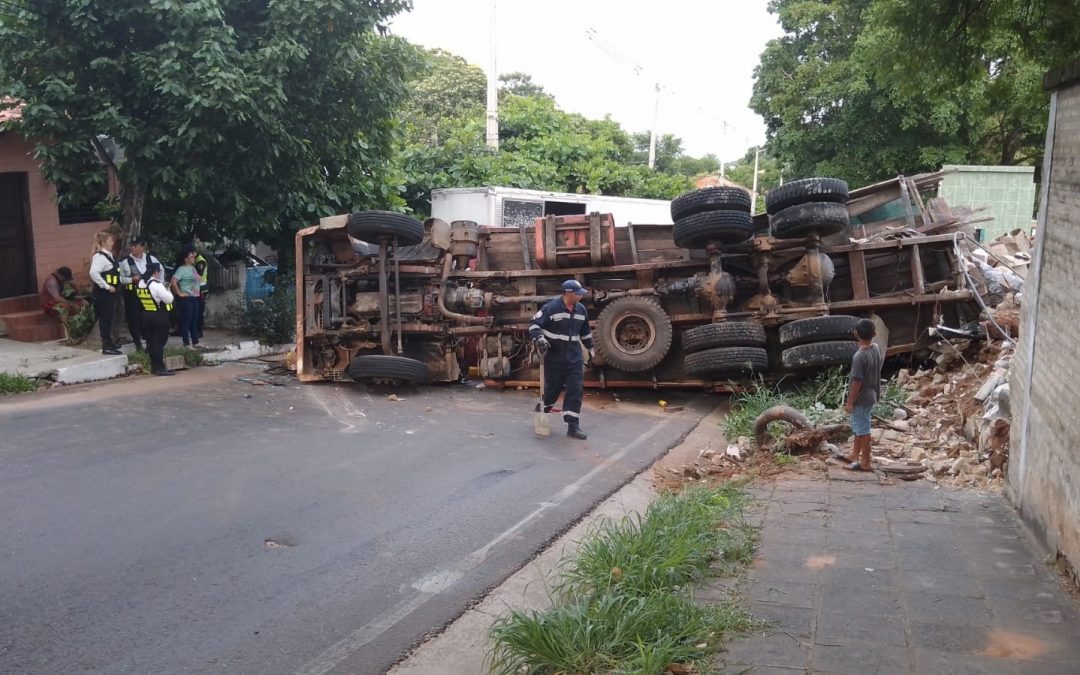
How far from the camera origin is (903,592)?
441 centimetres

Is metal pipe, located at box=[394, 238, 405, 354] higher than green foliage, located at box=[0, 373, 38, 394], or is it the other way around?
metal pipe, located at box=[394, 238, 405, 354]

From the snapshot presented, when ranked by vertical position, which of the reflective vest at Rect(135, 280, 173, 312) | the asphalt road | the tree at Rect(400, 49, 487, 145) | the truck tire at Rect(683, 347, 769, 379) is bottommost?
the asphalt road

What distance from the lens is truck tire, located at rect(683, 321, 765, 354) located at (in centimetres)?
966

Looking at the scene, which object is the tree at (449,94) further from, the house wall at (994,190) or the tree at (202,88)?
the tree at (202,88)

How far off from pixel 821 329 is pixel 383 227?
5.14 meters

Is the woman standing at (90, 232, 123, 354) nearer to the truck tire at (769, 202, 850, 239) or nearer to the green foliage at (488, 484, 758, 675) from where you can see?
the truck tire at (769, 202, 850, 239)

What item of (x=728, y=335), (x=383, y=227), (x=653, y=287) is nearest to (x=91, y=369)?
(x=383, y=227)

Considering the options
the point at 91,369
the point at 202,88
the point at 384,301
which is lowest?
the point at 91,369

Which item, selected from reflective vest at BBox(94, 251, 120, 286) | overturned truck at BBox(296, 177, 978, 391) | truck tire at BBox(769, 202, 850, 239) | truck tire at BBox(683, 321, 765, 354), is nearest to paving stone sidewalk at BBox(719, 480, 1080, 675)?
truck tire at BBox(683, 321, 765, 354)

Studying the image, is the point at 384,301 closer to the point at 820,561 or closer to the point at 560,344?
the point at 560,344

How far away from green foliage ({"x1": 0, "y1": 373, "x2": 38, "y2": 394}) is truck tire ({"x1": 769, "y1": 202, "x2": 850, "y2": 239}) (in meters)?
8.50

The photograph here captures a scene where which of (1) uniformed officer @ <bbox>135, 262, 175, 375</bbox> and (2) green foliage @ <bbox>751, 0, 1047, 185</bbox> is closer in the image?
(1) uniformed officer @ <bbox>135, 262, 175, 375</bbox>

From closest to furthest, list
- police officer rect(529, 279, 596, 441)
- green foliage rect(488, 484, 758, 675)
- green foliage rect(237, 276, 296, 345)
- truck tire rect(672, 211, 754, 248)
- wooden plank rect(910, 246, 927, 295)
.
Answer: green foliage rect(488, 484, 758, 675) → police officer rect(529, 279, 596, 441) → truck tire rect(672, 211, 754, 248) → wooden plank rect(910, 246, 927, 295) → green foliage rect(237, 276, 296, 345)

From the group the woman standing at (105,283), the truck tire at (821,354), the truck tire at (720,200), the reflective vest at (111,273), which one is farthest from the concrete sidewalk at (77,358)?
the truck tire at (821,354)
